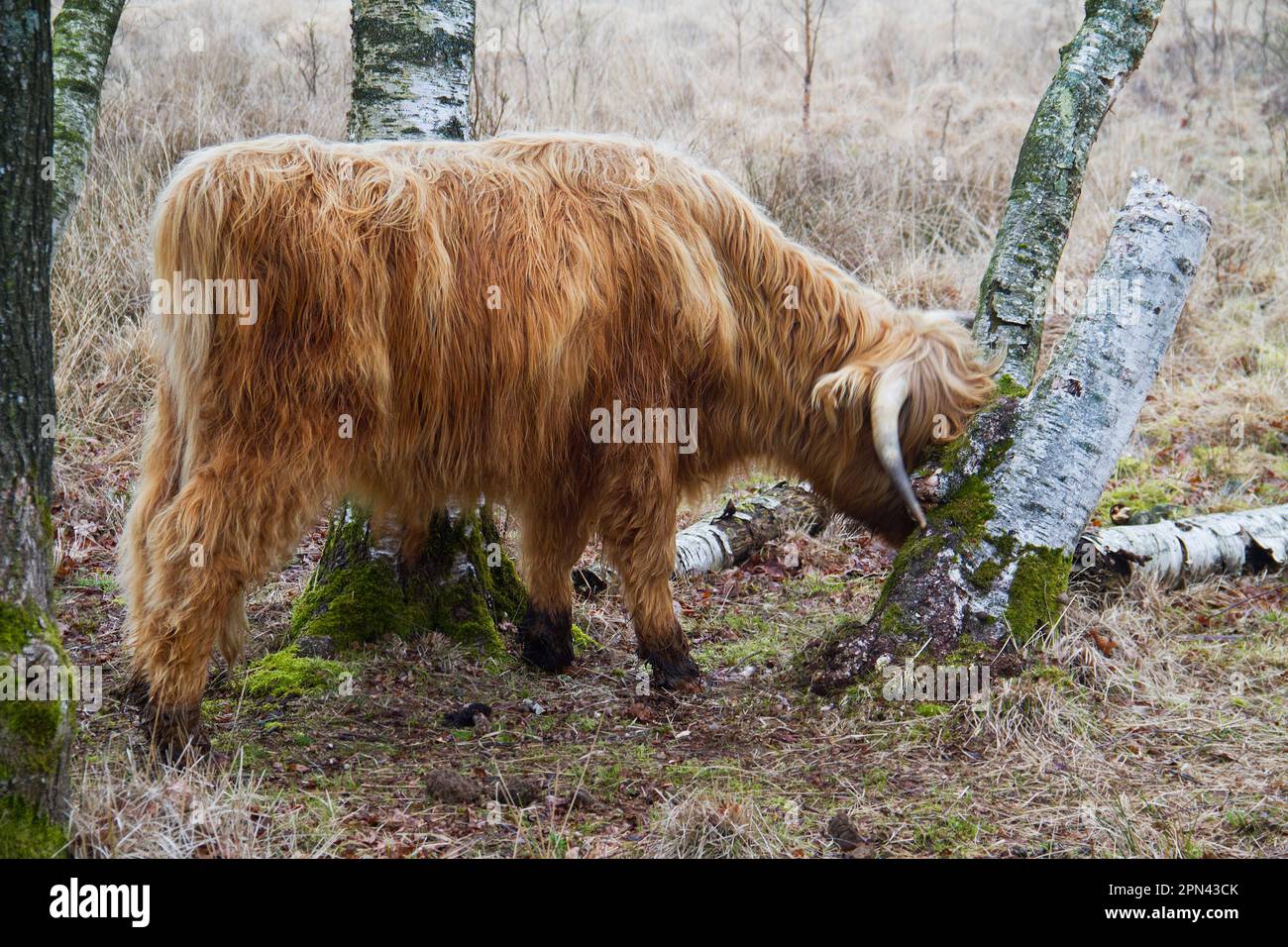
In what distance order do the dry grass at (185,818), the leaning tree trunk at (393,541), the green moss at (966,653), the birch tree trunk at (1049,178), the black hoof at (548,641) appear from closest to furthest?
the dry grass at (185,818)
the green moss at (966,653)
the leaning tree trunk at (393,541)
the black hoof at (548,641)
the birch tree trunk at (1049,178)

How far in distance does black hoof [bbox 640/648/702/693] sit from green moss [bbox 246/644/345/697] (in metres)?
1.19

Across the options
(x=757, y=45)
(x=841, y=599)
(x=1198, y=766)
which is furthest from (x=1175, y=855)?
(x=757, y=45)

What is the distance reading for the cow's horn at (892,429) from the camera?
4109 millimetres

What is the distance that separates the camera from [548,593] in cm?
466

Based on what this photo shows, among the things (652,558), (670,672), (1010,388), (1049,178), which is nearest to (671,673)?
(670,672)

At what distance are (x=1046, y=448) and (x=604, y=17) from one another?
13823 millimetres

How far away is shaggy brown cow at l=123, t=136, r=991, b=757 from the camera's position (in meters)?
3.35

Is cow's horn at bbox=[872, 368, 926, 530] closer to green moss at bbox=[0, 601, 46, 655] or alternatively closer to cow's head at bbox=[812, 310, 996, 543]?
cow's head at bbox=[812, 310, 996, 543]

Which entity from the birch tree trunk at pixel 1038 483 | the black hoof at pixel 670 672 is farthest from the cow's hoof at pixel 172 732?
the birch tree trunk at pixel 1038 483

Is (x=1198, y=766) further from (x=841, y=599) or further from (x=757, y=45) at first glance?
(x=757, y=45)

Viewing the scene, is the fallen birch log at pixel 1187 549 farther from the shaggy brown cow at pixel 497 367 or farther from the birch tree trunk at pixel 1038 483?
the shaggy brown cow at pixel 497 367

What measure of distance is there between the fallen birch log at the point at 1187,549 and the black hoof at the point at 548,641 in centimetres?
235

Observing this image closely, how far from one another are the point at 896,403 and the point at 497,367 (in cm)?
147

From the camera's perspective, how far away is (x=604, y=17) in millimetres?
16391
